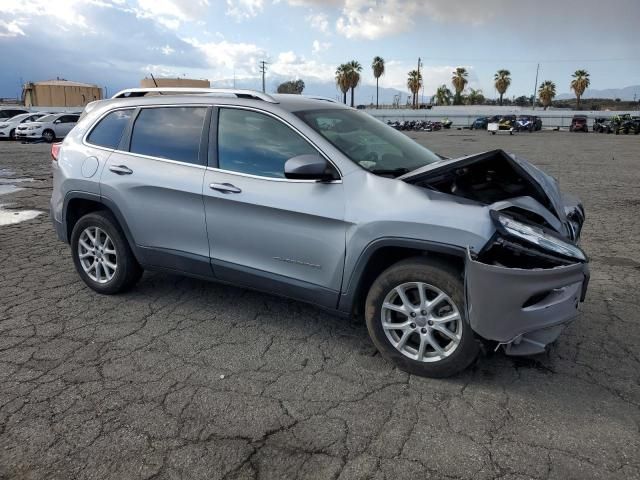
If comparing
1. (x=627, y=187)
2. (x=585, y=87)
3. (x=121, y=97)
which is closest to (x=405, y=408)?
(x=121, y=97)

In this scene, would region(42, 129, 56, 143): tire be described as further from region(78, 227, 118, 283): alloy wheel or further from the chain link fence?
the chain link fence

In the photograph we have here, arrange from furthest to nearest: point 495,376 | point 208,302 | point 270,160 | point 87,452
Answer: point 208,302 < point 270,160 < point 495,376 < point 87,452

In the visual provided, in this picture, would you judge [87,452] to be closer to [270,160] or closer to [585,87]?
[270,160]

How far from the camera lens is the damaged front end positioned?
266cm

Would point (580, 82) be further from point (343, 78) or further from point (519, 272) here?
point (519, 272)

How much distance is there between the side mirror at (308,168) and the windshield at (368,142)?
0.83ft

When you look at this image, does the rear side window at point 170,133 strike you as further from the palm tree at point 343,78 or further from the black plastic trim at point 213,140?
the palm tree at point 343,78

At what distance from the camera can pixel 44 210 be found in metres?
8.12

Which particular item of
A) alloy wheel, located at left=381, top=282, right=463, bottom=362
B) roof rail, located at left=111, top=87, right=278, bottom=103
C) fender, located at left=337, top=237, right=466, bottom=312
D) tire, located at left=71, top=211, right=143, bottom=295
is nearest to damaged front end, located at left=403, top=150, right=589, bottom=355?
fender, located at left=337, top=237, right=466, bottom=312

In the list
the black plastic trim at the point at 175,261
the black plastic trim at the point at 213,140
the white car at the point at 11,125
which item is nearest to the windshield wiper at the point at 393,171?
the black plastic trim at the point at 213,140

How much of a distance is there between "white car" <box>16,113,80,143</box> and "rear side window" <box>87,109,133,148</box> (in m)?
21.6

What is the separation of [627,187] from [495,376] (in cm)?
982

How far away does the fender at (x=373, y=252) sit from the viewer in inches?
111

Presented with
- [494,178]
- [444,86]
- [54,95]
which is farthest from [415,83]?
[494,178]
